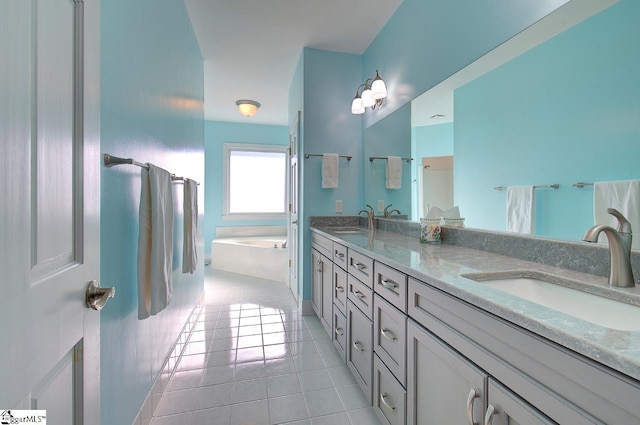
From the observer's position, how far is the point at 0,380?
394 mm

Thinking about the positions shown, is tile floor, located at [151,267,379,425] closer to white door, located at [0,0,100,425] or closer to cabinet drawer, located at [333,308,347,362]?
cabinet drawer, located at [333,308,347,362]

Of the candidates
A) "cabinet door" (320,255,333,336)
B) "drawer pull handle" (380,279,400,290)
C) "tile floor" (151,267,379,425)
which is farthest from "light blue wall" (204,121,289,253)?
"drawer pull handle" (380,279,400,290)

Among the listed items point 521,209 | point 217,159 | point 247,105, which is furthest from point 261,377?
point 217,159

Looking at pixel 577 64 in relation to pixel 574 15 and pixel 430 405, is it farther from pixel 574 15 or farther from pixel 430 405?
pixel 430 405

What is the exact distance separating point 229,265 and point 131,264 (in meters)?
3.52

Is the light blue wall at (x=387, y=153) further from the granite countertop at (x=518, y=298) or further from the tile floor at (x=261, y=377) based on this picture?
the tile floor at (x=261, y=377)

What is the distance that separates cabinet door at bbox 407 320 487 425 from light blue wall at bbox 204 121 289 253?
476cm

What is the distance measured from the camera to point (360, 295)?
1592 mm

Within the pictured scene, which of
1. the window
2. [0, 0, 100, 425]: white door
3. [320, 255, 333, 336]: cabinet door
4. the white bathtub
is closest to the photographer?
[0, 0, 100, 425]: white door

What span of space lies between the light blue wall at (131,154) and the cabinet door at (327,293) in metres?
1.10

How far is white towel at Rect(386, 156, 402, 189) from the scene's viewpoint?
2410mm

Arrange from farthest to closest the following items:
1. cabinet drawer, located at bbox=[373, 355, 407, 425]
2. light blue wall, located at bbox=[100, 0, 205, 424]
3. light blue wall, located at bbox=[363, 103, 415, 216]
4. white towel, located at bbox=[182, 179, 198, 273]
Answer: light blue wall, located at bbox=[363, 103, 415, 216], white towel, located at bbox=[182, 179, 198, 273], cabinet drawer, located at bbox=[373, 355, 407, 425], light blue wall, located at bbox=[100, 0, 205, 424]

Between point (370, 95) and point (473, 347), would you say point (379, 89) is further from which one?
point (473, 347)

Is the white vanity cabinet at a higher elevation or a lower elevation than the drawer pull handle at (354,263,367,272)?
lower
